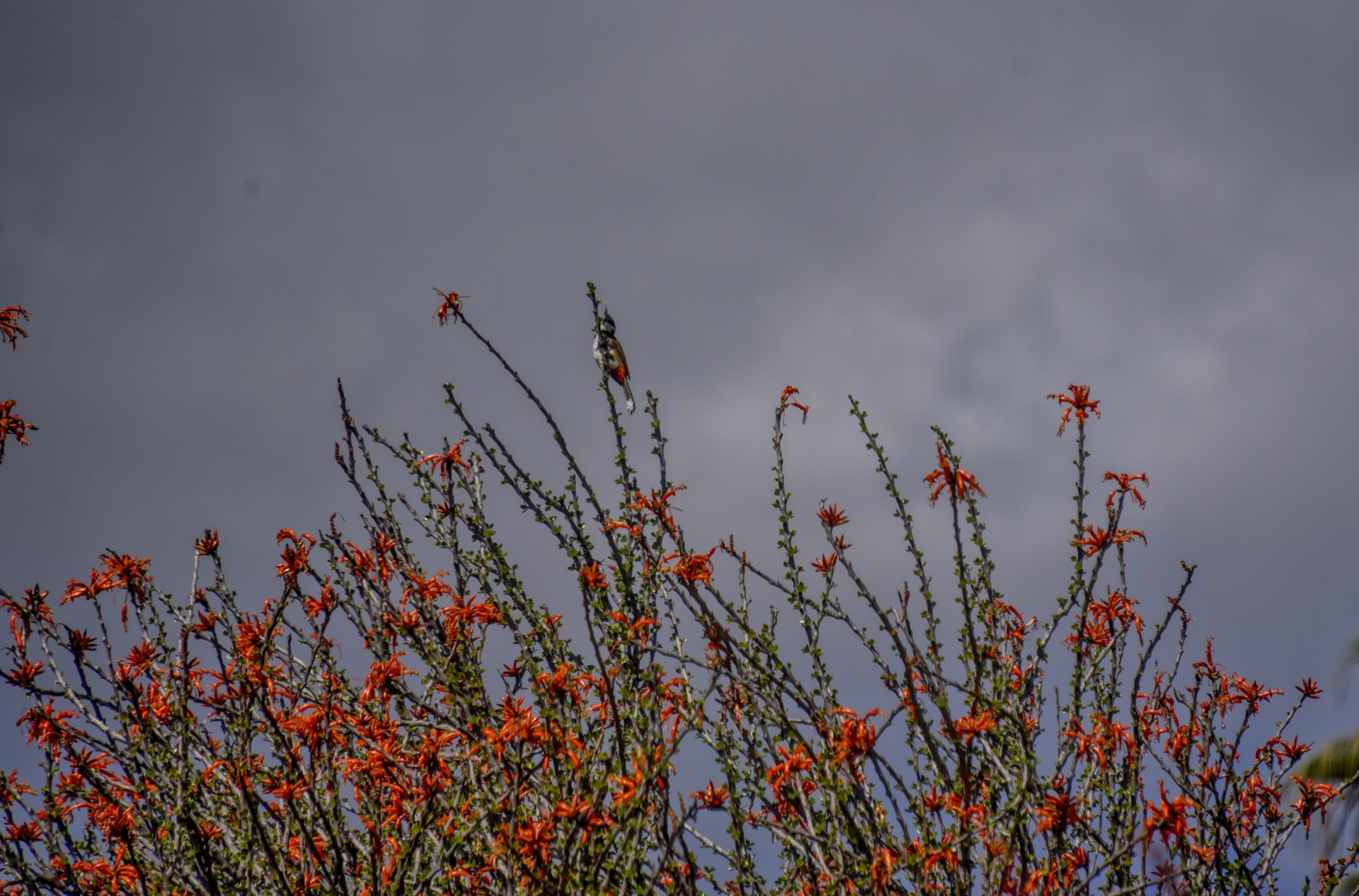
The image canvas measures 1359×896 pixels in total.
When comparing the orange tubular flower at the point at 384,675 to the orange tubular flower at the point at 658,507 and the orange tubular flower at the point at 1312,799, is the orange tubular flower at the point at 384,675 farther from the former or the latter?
the orange tubular flower at the point at 1312,799

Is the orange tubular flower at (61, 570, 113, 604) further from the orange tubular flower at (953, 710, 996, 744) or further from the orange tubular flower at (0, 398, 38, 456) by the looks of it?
the orange tubular flower at (953, 710, 996, 744)

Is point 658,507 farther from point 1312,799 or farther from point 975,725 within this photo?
point 1312,799

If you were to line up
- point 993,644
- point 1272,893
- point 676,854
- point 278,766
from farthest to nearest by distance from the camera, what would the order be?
point 1272,893 → point 278,766 → point 993,644 → point 676,854

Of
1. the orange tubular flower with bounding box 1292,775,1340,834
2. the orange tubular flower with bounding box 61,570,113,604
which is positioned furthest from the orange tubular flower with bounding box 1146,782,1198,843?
the orange tubular flower with bounding box 61,570,113,604

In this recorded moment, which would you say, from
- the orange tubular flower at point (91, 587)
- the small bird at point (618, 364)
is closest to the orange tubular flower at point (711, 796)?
the orange tubular flower at point (91, 587)

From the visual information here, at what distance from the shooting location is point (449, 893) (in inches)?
157

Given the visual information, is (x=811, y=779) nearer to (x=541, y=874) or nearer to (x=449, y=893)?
(x=541, y=874)

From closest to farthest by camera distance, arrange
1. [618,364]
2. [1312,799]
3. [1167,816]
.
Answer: [1167,816]
[1312,799]
[618,364]

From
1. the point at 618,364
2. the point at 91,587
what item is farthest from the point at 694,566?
the point at 618,364

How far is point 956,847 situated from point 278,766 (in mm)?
2960

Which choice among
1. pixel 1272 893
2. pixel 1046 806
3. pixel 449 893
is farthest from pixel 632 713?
pixel 1272 893

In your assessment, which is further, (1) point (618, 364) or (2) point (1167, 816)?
(1) point (618, 364)

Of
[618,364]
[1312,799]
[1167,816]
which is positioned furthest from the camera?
[618,364]

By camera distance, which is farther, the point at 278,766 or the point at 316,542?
the point at 316,542
